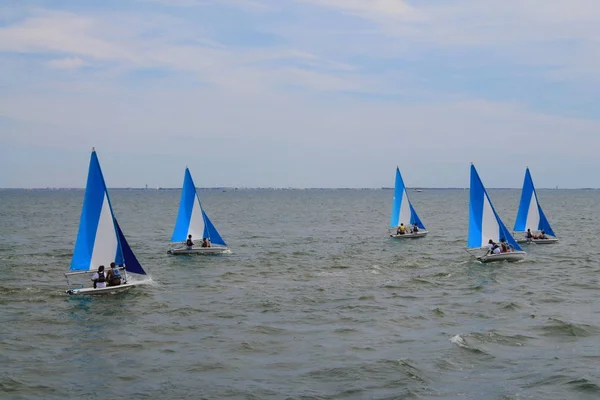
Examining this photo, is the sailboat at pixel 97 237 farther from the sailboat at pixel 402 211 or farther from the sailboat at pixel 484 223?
the sailboat at pixel 402 211

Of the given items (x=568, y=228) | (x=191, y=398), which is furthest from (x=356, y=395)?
(x=568, y=228)

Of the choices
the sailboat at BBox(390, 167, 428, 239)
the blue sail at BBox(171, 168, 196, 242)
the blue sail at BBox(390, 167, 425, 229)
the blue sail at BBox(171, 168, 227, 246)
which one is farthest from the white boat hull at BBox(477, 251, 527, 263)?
the blue sail at BBox(390, 167, 425, 229)

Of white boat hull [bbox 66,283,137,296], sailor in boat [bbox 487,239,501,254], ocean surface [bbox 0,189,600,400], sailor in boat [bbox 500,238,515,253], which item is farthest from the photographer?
sailor in boat [bbox 500,238,515,253]

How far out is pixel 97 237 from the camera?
33.1 m

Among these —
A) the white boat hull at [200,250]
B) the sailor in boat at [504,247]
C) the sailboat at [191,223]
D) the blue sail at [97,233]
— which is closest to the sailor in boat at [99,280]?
the blue sail at [97,233]

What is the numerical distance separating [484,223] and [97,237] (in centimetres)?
2487

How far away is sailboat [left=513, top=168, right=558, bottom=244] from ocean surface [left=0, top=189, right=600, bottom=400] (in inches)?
426

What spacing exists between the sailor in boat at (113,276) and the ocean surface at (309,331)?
0.79 m

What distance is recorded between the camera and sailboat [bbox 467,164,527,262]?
43531mm

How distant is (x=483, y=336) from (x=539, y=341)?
193cm

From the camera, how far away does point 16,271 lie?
4019 centimetres

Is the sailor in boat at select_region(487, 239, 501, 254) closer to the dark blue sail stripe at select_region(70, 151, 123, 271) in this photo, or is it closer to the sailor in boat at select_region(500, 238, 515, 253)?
the sailor in boat at select_region(500, 238, 515, 253)

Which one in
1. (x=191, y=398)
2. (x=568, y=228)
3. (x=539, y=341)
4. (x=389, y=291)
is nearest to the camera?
(x=191, y=398)

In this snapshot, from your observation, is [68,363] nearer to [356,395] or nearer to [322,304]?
[356,395]
